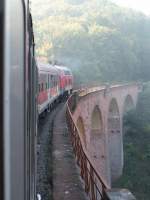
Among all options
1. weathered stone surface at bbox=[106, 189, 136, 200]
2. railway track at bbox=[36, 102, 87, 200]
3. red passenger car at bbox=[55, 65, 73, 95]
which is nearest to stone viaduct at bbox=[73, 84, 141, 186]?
red passenger car at bbox=[55, 65, 73, 95]

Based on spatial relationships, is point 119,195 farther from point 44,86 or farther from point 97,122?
point 97,122

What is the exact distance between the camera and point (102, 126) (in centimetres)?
3331

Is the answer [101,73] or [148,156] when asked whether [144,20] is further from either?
[148,156]

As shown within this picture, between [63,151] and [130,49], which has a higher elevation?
[130,49]

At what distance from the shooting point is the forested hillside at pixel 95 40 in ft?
195

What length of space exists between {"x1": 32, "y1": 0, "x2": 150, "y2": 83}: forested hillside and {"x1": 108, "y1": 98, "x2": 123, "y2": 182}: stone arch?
33.9ft

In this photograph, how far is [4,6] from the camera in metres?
1.22

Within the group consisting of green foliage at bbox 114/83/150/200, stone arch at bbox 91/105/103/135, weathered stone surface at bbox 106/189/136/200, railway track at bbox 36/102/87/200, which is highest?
weathered stone surface at bbox 106/189/136/200

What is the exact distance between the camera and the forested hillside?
59562 mm

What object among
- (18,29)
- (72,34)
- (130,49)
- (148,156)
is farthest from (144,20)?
(18,29)

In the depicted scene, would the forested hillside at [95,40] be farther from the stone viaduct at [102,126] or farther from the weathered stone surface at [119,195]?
the weathered stone surface at [119,195]

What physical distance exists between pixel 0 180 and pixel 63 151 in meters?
10.1

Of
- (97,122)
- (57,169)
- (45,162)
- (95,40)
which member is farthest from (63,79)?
(95,40)

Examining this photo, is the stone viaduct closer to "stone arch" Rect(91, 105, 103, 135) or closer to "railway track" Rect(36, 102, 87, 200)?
"stone arch" Rect(91, 105, 103, 135)
